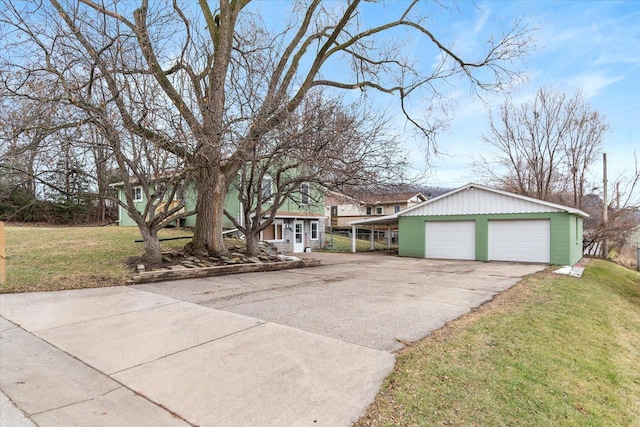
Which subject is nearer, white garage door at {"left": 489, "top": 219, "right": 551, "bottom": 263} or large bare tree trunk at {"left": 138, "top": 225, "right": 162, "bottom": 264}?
large bare tree trunk at {"left": 138, "top": 225, "right": 162, "bottom": 264}

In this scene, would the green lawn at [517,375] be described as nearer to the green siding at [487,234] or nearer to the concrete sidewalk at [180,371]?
the concrete sidewalk at [180,371]

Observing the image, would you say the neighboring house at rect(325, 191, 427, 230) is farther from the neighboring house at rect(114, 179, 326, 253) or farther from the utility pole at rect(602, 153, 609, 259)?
the utility pole at rect(602, 153, 609, 259)

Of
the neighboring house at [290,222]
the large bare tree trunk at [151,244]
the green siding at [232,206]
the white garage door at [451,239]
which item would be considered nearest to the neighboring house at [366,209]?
the neighboring house at [290,222]

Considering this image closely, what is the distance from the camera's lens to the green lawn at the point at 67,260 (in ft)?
27.4

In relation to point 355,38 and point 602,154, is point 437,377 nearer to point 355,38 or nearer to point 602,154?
point 355,38

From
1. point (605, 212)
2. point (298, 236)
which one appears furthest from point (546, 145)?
point (298, 236)

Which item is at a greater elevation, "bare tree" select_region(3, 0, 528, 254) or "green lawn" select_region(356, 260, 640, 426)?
"bare tree" select_region(3, 0, 528, 254)

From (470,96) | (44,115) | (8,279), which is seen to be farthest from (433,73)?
(8,279)

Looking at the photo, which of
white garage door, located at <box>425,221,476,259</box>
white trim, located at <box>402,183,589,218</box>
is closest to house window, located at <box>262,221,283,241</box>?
white trim, located at <box>402,183,589,218</box>

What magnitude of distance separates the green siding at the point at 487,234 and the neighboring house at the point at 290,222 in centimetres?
520

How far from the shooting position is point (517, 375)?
3535mm

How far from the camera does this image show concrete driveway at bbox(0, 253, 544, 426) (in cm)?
292

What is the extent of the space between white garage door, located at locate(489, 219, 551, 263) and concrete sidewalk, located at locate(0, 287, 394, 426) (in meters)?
14.3

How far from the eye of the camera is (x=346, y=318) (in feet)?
18.3
